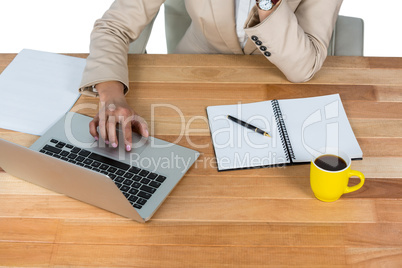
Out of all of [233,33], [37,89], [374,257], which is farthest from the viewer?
[233,33]

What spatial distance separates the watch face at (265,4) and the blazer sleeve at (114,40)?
1.31ft

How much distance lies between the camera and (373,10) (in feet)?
10.3

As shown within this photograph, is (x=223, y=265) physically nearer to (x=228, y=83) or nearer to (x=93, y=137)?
(x=93, y=137)

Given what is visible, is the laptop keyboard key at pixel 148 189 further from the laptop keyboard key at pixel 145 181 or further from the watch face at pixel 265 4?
the watch face at pixel 265 4

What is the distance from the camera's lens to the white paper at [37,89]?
1409 millimetres

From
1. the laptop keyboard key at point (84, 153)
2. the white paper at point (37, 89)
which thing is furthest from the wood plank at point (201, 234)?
the white paper at point (37, 89)

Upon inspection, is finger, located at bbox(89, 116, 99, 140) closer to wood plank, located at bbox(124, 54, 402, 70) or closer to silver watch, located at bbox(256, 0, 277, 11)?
wood plank, located at bbox(124, 54, 402, 70)

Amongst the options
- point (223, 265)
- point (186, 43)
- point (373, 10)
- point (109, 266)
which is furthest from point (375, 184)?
point (373, 10)

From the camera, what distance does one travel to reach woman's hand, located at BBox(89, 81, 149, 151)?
1.33m

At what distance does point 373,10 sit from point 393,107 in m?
1.92

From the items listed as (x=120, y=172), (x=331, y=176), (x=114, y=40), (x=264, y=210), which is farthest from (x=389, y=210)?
(x=114, y=40)

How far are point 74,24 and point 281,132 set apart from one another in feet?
7.39

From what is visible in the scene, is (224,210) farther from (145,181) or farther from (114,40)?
(114,40)

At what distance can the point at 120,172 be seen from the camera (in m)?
1.25
